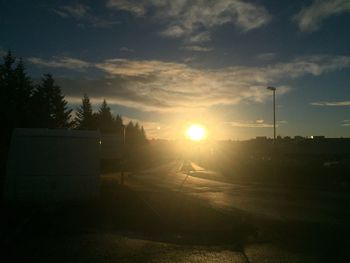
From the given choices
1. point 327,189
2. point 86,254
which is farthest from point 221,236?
point 327,189

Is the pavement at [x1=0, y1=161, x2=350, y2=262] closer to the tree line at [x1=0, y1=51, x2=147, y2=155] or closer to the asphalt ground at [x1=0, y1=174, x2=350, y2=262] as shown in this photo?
the asphalt ground at [x1=0, y1=174, x2=350, y2=262]

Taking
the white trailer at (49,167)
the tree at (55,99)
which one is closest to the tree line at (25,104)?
the tree at (55,99)

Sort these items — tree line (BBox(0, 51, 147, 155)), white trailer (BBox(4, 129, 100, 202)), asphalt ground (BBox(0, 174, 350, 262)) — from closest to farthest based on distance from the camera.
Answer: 1. asphalt ground (BBox(0, 174, 350, 262))
2. white trailer (BBox(4, 129, 100, 202))
3. tree line (BBox(0, 51, 147, 155))

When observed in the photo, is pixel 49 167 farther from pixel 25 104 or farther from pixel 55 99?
pixel 55 99

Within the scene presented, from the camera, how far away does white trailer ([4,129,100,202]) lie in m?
16.1

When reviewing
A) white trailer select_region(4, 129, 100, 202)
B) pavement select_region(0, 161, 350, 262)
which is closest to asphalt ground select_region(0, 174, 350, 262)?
pavement select_region(0, 161, 350, 262)

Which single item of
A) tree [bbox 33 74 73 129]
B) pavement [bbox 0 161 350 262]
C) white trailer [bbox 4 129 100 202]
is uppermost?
tree [bbox 33 74 73 129]

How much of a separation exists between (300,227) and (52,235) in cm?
661

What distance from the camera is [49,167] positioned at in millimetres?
16375

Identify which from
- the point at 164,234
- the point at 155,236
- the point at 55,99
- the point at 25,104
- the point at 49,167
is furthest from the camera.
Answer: the point at 55,99

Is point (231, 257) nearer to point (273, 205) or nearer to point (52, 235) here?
point (52, 235)

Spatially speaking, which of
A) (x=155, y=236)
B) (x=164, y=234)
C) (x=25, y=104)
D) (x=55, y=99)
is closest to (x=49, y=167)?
(x=164, y=234)

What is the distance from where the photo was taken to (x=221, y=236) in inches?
445

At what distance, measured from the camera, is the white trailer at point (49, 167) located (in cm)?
1609
